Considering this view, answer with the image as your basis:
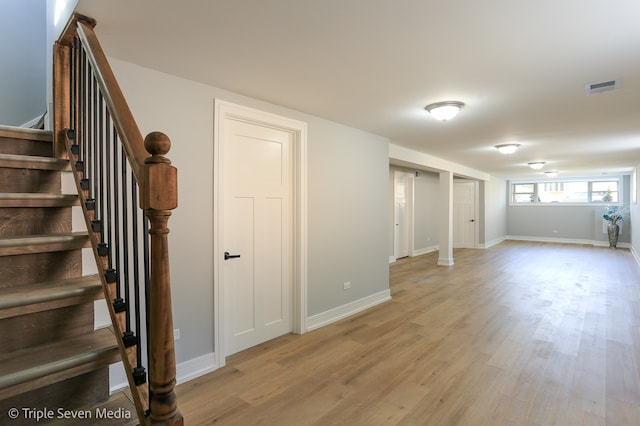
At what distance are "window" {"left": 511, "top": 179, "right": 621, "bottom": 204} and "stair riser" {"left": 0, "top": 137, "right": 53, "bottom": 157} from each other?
13956 millimetres

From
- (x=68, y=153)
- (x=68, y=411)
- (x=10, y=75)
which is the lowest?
(x=68, y=411)

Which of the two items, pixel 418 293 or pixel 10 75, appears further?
pixel 418 293

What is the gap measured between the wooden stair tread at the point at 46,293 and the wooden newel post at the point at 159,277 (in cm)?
60

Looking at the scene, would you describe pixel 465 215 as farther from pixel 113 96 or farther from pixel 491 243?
pixel 113 96

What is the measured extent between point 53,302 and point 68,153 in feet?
3.55

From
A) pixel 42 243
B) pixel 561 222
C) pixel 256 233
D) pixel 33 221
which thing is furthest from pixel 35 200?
pixel 561 222

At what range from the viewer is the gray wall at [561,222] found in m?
10.9

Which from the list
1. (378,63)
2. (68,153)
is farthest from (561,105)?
(68,153)

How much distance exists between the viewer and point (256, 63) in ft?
7.77

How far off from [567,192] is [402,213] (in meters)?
7.54

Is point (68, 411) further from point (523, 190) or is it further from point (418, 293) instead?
point (523, 190)

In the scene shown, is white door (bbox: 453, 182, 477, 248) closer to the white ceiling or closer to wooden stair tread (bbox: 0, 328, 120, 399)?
the white ceiling

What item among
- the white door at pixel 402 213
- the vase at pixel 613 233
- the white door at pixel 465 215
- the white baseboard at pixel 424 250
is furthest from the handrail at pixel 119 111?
the vase at pixel 613 233

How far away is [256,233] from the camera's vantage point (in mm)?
3303
